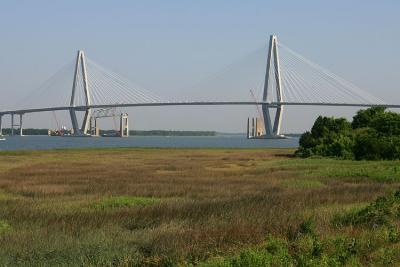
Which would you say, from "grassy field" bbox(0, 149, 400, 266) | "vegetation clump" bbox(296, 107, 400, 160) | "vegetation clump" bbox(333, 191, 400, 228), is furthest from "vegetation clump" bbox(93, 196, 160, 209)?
"vegetation clump" bbox(296, 107, 400, 160)

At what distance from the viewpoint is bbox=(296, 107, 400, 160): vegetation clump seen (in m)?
43.3

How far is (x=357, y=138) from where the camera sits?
47219 mm

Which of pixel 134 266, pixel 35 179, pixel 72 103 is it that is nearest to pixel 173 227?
pixel 134 266

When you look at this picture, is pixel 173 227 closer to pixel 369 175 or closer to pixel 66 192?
pixel 66 192

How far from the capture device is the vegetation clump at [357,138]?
43.3 metres

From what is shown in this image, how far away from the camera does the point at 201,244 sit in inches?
361

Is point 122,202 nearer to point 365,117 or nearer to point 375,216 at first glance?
point 375,216

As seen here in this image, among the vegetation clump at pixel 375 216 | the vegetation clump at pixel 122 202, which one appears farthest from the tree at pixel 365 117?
the vegetation clump at pixel 375 216

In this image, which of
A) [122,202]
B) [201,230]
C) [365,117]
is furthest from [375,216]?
[365,117]

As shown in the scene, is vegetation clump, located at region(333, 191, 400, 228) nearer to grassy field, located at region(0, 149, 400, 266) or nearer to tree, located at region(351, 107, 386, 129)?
grassy field, located at region(0, 149, 400, 266)

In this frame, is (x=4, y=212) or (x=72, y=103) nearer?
(x=4, y=212)

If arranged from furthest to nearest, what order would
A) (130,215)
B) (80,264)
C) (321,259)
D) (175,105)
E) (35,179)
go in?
(175,105) → (35,179) → (130,215) → (80,264) → (321,259)

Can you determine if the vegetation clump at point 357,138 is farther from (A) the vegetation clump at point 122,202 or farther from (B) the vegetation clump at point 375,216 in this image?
(B) the vegetation clump at point 375,216

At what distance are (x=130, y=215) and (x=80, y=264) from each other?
5165 millimetres
